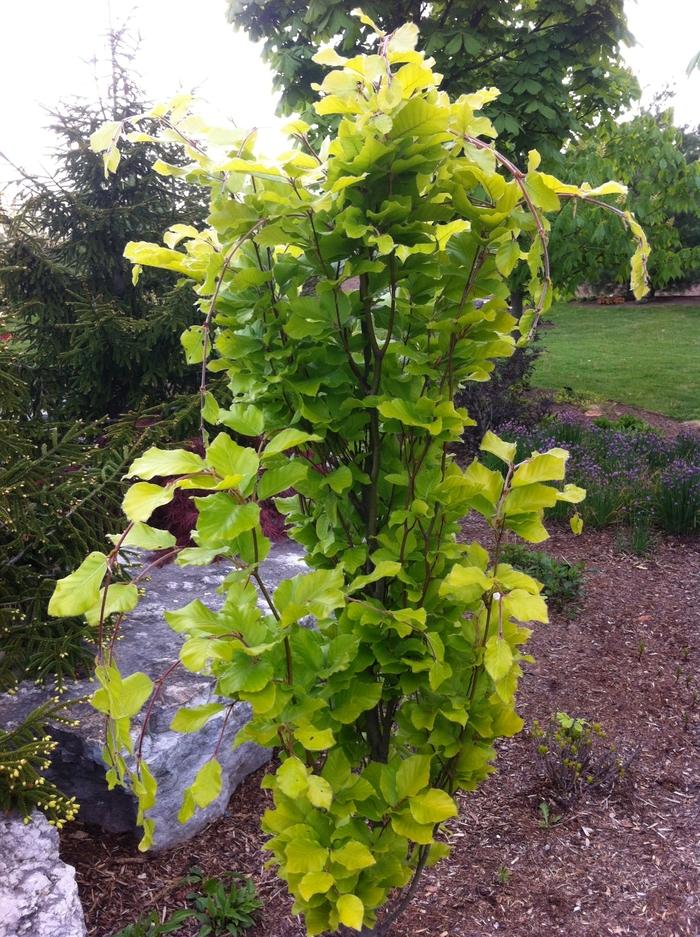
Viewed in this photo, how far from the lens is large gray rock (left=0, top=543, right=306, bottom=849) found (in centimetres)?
233

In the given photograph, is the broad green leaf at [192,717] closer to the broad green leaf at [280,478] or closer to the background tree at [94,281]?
the broad green leaf at [280,478]

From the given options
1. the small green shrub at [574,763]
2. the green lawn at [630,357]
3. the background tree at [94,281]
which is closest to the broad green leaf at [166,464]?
the small green shrub at [574,763]

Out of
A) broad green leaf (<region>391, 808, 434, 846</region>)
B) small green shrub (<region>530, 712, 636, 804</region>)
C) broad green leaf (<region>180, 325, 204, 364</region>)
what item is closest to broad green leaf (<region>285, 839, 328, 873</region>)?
broad green leaf (<region>391, 808, 434, 846</region>)

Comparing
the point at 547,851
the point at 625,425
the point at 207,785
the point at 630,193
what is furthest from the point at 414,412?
the point at 630,193

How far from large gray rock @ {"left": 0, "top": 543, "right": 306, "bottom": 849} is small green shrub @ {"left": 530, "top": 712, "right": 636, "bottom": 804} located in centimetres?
114

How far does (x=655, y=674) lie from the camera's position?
11.2 feet

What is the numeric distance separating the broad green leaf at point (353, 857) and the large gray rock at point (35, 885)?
988 mm

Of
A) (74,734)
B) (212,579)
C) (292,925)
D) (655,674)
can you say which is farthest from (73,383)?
(655,674)

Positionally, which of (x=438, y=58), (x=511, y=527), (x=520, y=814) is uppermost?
(x=438, y=58)

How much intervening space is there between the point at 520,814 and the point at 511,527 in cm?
174

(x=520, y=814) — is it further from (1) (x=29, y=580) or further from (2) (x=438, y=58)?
(2) (x=438, y=58)

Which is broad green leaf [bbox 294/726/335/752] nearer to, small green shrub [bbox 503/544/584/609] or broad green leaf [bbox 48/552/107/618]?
broad green leaf [bbox 48/552/107/618]

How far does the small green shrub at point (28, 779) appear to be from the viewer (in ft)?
6.29

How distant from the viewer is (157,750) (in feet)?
7.54
